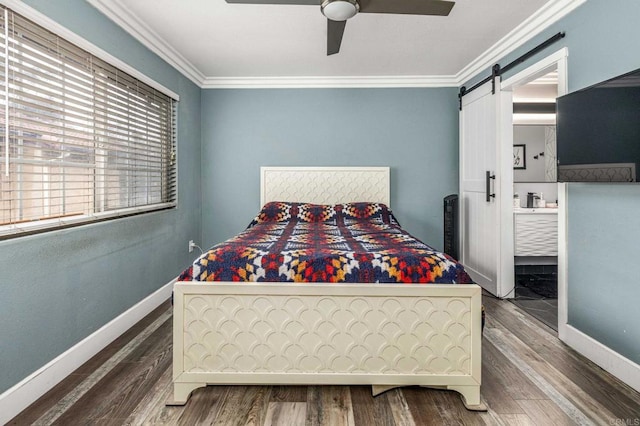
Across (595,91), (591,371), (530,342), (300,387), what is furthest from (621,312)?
(300,387)

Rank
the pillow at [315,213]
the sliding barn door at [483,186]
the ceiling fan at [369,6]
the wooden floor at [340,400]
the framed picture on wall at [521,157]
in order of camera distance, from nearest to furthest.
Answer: the wooden floor at [340,400] → the ceiling fan at [369,6] → the sliding barn door at [483,186] → the pillow at [315,213] → the framed picture on wall at [521,157]

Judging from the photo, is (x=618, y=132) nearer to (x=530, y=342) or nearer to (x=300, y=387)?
(x=530, y=342)

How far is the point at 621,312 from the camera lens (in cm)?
212

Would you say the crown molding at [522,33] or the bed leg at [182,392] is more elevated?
the crown molding at [522,33]

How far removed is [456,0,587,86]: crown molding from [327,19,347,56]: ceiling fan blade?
61.1 inches

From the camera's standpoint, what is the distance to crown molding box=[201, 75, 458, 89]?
4348 millimetres

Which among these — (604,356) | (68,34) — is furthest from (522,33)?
(68,34)

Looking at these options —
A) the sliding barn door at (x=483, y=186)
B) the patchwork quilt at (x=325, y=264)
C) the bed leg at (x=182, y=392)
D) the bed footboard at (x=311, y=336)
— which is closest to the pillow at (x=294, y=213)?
the patchwork quilt at (x=325, y=264)

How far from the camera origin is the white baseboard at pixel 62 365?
5.75 feet

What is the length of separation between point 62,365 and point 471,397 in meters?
2.25

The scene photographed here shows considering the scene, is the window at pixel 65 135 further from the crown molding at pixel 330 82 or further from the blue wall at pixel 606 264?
the blue wall at pixel 606 264

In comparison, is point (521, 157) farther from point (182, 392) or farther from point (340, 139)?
point (182, 392)

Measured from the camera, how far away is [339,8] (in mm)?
1964

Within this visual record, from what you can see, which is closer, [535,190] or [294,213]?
[294,213]
